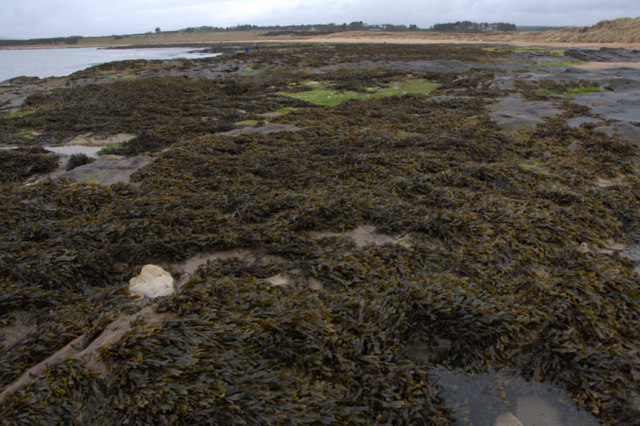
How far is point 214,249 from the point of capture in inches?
153

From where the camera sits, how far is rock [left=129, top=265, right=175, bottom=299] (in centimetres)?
309

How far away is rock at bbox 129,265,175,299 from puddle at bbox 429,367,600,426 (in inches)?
89.1

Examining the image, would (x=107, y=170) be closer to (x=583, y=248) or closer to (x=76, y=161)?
(x=76, y=161)

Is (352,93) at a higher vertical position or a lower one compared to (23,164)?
higher

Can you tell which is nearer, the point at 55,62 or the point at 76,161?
the point at 76,161

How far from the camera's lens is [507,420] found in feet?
7.75

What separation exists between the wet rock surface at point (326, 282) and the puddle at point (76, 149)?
80 centimetres

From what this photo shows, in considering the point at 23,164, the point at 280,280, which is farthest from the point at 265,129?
the point at 280,280

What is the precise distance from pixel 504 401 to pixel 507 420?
148 millimetres

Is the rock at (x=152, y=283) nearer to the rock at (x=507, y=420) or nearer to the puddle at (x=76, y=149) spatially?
the rock at (x=507, y=420)

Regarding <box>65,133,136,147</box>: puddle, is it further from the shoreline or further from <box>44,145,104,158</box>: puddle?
the shoreline

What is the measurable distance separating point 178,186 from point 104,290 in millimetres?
2456

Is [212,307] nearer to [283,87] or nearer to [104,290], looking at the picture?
[104,290]

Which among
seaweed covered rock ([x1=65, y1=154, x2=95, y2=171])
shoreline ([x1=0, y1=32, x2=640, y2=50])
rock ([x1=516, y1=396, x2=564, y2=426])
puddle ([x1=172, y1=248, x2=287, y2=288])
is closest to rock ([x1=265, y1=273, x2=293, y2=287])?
puddle ([x1=172, y1=248, x2=287, y2=288])
